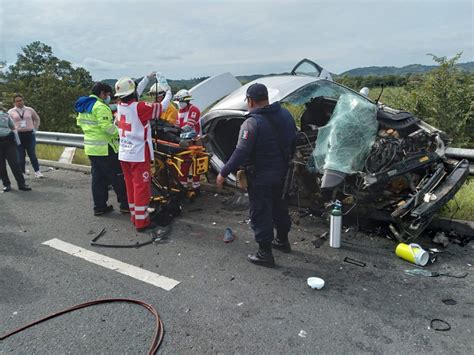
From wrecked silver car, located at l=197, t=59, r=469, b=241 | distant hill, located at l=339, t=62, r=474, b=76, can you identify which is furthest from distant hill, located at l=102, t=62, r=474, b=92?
wrecked silver car, located at l=197, t=59, r=469, b=241

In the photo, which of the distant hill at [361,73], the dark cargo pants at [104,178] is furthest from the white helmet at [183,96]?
the dark cargo pants at [104,178]

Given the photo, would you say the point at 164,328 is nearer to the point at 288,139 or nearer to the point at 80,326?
the point at 80,326

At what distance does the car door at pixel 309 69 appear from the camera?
6.27 meters

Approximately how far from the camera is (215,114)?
204 inches

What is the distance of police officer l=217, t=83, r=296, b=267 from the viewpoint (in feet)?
11.1

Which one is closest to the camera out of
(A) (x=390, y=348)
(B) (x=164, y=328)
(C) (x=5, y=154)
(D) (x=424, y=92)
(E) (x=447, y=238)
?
(A) (x=390, y=348)

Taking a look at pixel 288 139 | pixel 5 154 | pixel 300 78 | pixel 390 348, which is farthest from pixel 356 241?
pixel 5 154

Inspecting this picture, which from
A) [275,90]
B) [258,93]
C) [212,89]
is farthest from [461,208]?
[212,89]

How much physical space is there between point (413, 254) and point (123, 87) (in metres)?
3.64

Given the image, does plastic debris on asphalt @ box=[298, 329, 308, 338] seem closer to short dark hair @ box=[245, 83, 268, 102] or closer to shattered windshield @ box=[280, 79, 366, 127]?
short dark hair @ box=[245, 83, 268, 102]

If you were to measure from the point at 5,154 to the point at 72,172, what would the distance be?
1.44 m

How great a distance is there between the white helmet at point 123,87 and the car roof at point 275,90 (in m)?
1.30

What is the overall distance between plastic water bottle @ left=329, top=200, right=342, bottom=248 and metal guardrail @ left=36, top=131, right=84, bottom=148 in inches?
255

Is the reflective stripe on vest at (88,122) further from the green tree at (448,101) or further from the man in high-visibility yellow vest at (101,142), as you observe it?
the green tree at (448,101)
